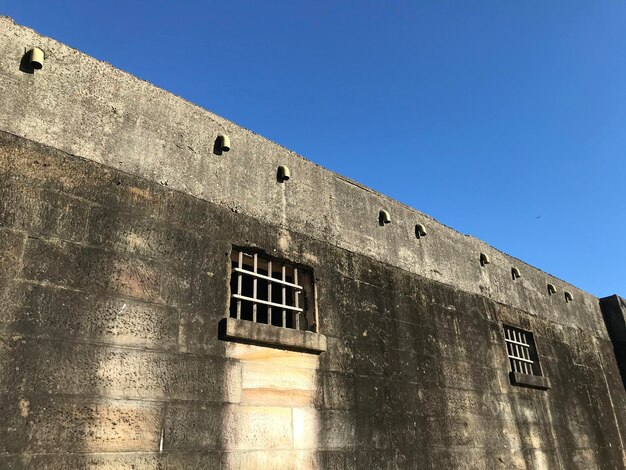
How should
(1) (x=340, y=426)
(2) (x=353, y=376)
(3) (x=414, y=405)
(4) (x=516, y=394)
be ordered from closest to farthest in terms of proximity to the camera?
1. (1) (x=340, y=426)
2. (2) (x=353, y=376)
3. (3) (x=414, y=405)
4. (4) (x=516, y=394)

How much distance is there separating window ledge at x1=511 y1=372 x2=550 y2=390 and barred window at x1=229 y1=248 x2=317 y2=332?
387 cm

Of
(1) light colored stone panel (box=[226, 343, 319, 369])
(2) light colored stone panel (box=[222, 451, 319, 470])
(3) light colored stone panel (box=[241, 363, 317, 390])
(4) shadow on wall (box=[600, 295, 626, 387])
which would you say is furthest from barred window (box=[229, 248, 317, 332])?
(4) shadow on wall (box=[600, 295, 626, 387])

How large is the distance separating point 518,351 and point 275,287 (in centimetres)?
483

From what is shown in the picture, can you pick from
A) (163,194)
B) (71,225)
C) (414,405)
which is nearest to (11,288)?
(71,225)

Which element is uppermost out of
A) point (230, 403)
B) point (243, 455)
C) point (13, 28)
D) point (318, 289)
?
point (13, 28)

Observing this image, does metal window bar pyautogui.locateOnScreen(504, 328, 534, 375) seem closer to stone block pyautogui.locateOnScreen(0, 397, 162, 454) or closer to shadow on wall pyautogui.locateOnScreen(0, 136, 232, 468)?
shadow on wall pyautogui.locateOnScreen(0, 136, 232, 468)

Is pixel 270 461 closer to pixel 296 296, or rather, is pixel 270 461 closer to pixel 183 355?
pixel 183 355

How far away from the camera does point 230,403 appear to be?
423 cm

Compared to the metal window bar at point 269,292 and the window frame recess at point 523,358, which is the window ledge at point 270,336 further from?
the window frame recess at point 523,358

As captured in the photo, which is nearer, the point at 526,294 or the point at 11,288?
the point at 11,288

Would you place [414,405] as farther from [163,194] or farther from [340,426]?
[163,194]

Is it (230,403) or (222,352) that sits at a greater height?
(222,352)

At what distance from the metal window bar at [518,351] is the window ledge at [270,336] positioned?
4187mm

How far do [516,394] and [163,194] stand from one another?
5.91m
